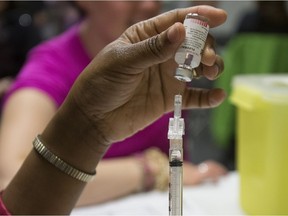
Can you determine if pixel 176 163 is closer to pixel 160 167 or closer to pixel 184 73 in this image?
pixel 184 73

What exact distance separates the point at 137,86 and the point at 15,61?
161 cm

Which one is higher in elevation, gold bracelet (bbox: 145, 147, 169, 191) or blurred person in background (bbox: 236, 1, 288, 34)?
blurred person in background (bbox: 236, 1, 288, 34)

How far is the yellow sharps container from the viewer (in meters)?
0.86

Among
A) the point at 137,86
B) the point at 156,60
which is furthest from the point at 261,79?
the point at 156,60

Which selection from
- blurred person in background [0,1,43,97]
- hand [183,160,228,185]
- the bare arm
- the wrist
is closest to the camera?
the wrist

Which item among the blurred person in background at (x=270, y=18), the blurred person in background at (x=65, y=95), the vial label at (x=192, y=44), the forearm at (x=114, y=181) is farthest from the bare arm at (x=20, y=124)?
the blurred person in background at (x=270, y=18)

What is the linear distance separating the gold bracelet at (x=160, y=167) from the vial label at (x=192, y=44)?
0.55 metres

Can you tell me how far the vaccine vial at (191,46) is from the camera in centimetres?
64

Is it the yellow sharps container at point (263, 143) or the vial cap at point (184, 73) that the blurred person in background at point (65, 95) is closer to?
the yellow sharps container at point (263, 143)

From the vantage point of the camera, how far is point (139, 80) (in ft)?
2.55

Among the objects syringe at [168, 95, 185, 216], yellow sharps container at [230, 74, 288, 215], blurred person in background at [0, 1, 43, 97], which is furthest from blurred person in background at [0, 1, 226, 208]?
blurred person in background at [0, 1, 43, 97]

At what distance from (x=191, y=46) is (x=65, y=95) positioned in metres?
0.43

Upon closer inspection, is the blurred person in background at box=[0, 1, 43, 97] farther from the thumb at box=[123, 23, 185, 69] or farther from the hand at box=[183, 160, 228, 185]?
the thumb at box=[123, 23, 185, 69]

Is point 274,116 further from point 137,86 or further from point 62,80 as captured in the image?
point 62,80
